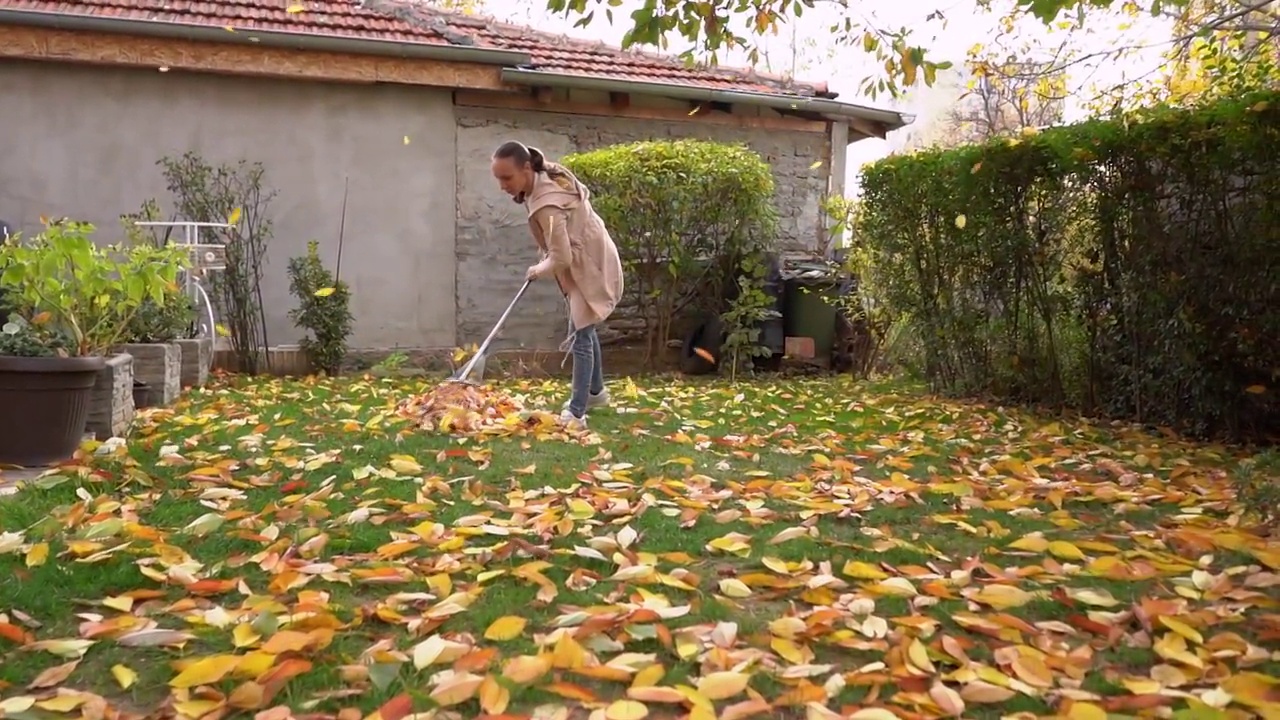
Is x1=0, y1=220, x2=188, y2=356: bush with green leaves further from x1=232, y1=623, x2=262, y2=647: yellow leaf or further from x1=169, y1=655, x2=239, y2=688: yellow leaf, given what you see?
x1=169, y1=655, x2=239, y2=688: yellow leaf

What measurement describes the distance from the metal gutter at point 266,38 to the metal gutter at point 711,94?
0.19 meters

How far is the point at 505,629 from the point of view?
230 cm

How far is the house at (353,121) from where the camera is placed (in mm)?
7809

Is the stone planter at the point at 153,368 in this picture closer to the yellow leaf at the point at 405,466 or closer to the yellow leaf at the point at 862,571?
the yellow leaf at the point at 405,466

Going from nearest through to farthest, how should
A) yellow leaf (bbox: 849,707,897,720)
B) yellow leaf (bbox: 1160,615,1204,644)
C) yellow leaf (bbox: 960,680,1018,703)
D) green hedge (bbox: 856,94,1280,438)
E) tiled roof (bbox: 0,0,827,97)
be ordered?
yellow leaf (bbox: 849,707,897,720)
yellow leaf (bbox: 960,680,1018,703)
yellow leaf (bbox: 1160,615,1204,644)
green hedge (bbox: 856,94,1280,438)
tiled roof (bbox: 0,0,827,97)

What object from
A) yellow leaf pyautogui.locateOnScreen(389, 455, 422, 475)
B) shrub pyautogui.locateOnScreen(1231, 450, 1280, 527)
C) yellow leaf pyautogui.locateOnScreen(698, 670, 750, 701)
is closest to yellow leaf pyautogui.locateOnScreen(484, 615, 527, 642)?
yellow leaf pyautogui.locateOnScreen(698, 670, 750, 701)

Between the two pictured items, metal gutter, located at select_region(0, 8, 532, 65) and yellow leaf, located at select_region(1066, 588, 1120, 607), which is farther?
metal gutter, located at select_region(0, 8, 532, 65)

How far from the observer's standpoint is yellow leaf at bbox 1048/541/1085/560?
2.91 meters

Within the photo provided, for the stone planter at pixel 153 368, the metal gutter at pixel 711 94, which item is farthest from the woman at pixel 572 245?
the metal gutter at pixel 711 94

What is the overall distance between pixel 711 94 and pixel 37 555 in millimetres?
7571

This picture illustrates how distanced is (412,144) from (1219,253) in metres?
6.32

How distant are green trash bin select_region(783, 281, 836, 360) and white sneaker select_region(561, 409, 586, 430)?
3865mm

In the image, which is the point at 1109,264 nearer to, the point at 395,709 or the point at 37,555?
the point at 395,709

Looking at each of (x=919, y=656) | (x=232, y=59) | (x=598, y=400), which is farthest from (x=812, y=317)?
(x=919, y=656)
